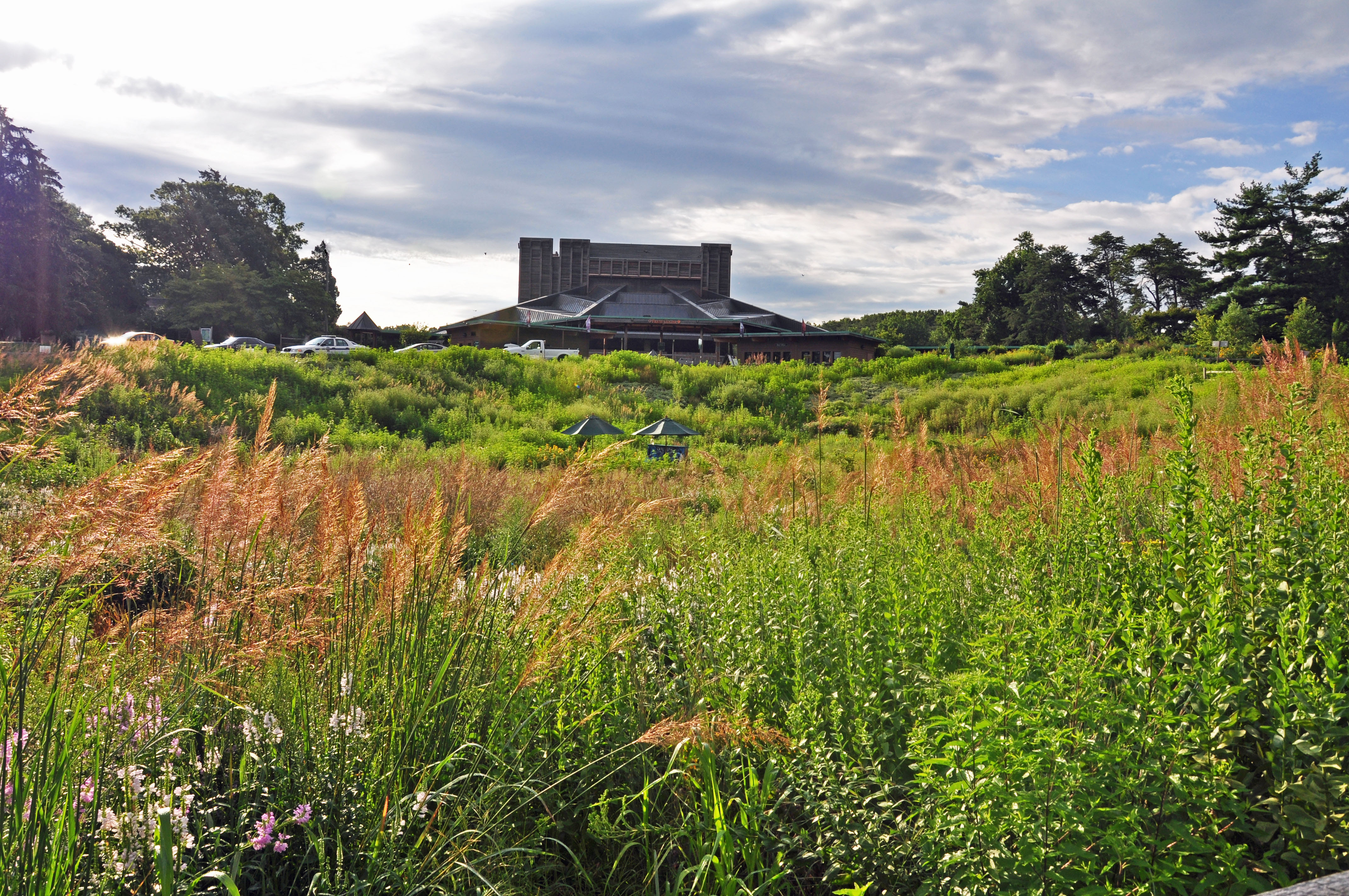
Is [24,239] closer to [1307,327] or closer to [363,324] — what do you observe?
[363,324]

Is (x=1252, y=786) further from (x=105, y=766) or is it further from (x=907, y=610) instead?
(x=105, y=766)

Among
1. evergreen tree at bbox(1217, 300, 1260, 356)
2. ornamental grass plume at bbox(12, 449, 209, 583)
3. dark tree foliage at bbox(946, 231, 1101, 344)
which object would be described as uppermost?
dark tree foliage at bbox(946, 231, 1101, 344)

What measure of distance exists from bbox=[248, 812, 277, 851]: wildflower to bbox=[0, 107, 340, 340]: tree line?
3136 centimetres

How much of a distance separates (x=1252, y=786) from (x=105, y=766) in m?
2.66

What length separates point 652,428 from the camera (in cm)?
1148

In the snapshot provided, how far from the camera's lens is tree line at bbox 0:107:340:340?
1017 inches

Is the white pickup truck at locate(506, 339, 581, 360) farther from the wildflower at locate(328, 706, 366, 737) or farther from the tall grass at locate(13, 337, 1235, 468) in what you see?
the wildflower at locate(328, 706, 366, 737)

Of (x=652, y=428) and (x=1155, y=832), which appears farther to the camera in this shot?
(x=652, y=428)

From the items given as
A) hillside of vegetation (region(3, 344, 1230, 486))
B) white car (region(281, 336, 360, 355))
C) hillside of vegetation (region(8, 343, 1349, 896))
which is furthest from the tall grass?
white car (region(281, 336, 360, 355))

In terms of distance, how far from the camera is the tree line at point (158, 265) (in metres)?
25.8

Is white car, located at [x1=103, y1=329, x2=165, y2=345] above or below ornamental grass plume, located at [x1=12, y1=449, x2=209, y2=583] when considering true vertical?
above

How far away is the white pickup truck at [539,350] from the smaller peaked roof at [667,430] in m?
15.8

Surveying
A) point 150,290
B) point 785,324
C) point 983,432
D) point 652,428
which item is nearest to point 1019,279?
point 785,324

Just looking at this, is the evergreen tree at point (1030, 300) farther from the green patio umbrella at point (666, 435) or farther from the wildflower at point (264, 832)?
the wildflower at point (264, 832)
